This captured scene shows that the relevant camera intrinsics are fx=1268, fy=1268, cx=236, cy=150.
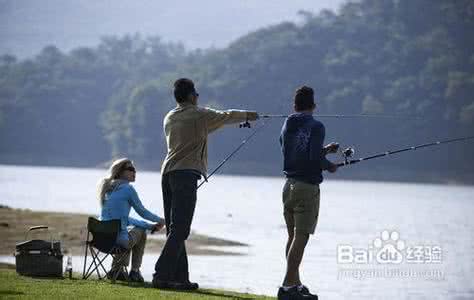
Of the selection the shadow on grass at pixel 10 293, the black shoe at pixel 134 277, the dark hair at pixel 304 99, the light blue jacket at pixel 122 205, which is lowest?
the shadow on grass at pixel 10 293

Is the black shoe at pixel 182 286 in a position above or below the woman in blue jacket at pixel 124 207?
below

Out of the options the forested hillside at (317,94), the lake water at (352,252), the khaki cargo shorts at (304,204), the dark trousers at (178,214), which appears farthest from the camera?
the forested hillside at (317,94)

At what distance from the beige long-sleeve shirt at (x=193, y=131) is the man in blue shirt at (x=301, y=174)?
29.5 inches

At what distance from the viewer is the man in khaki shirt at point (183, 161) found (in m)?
11.2

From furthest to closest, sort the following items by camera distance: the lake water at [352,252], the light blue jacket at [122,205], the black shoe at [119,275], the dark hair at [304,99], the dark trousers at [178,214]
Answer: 1. the lake water at [352,252]
2. the black shoe at [119,275]
3. the light blue jacket at [122,205]
4. the dark trousers at [178,214]
5. the dark hair at [304,99]

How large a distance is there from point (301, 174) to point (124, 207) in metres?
2.25

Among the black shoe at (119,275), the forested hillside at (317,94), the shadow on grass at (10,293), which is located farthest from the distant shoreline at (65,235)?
the forested hillside at (317,94)

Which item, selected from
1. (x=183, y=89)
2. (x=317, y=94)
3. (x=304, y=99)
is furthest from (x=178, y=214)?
(x=317, y=94)

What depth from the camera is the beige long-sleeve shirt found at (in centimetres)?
1122

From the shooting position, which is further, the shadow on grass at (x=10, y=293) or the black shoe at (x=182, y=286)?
the black shoe at (x=182, y=286)

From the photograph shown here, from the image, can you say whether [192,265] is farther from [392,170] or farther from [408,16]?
[408,16]

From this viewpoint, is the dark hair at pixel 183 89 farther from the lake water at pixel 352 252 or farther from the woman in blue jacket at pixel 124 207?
the lake water at pixel 352 252

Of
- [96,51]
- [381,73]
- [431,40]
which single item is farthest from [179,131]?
[96,51]

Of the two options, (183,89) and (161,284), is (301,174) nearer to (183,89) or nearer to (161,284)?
(183,89)
